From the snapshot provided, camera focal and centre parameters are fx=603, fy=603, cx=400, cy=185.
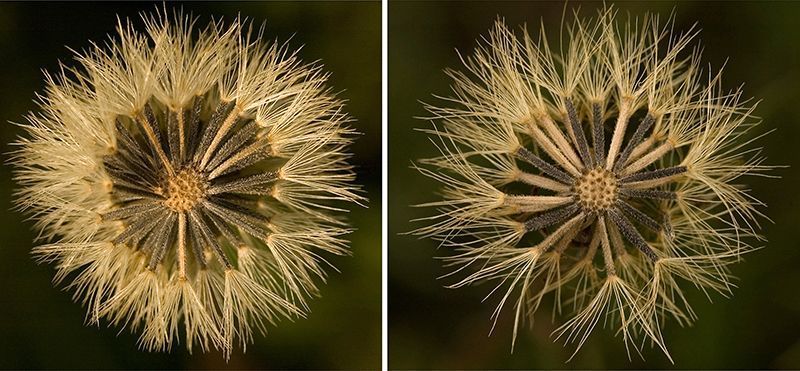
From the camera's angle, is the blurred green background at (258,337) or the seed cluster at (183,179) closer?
the seed cluster at (183,179)

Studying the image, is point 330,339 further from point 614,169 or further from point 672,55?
point 672,55

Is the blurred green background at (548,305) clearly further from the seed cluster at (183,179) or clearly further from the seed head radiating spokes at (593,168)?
the seed cluster at (183,179)

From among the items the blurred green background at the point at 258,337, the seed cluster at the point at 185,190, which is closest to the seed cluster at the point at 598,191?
the blurred green background at the point at 258,337

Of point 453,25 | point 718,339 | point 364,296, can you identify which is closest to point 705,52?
point 453,25

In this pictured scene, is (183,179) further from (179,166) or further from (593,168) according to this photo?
(593,168)

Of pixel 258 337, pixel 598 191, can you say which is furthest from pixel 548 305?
pixel 258 337
